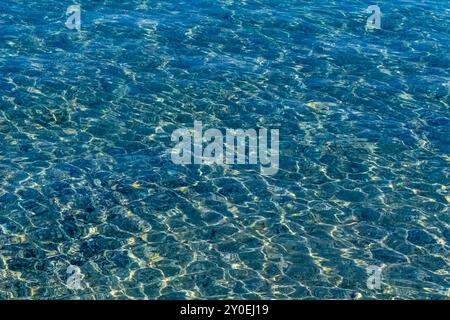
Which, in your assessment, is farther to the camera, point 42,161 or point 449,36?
point 449,36

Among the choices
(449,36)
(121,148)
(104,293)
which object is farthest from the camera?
(449,36)

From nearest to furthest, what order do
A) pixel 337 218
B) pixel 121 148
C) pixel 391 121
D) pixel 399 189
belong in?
pixel 337 218
pixel 399 189
pixel 121 148
pixel 391 121

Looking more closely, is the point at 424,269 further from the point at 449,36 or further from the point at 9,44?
the point at 9,44

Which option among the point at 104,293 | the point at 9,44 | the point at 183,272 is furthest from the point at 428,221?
the point at 9,44

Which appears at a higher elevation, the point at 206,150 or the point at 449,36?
the point at 449,36

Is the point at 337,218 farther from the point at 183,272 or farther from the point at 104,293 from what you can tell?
the point at 104,293

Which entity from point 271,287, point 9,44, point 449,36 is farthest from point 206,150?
point 449,36
